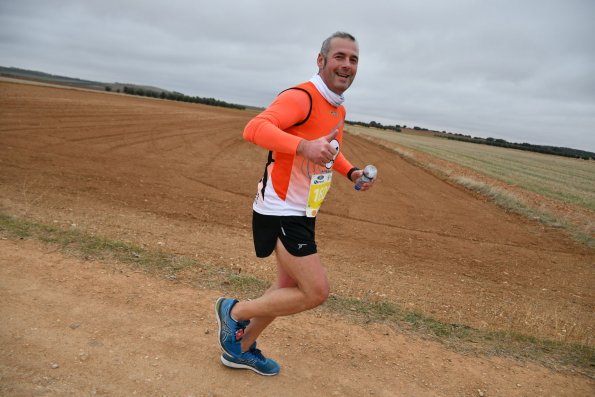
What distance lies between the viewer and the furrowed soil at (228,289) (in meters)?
2.87

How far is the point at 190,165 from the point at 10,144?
480 cm

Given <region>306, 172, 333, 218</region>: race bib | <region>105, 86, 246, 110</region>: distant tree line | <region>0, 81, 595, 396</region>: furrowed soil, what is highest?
<region>105, 86, 246, 110</region>: distant tree line

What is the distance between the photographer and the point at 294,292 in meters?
2.61

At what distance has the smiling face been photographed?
2.52m

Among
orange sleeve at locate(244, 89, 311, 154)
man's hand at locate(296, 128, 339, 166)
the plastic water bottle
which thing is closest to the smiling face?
orange sleeve at locate(244, 89, 311, 154)

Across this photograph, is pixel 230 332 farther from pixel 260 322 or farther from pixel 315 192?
pixel 315 192

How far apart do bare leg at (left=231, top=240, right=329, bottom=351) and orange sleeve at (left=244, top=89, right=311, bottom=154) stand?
2.23 feet

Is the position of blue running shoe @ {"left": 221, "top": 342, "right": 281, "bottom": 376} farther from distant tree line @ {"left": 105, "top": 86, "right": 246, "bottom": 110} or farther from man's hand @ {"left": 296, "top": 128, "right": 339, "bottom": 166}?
distant tree line @ {"left": 105, "top": 86, "right": 246, "bottom": 110}

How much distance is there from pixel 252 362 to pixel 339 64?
2.07 meters

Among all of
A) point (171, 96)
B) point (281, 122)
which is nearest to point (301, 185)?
point (281, 122)

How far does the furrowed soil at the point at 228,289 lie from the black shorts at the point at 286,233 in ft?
3.27

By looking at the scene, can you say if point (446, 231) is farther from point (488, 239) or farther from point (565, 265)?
point (565, 265)


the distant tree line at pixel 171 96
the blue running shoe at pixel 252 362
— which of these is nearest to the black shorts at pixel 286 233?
the blue running shoe at pixel 252 362

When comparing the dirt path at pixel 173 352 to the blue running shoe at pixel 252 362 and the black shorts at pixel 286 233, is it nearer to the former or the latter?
the blue running shoe at pixel 252 362
